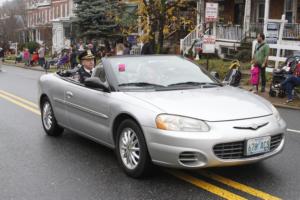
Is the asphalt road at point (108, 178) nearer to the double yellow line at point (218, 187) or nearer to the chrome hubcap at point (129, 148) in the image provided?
the double yellow line at point (218, 187)

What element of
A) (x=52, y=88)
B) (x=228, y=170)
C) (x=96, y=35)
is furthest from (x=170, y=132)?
(x=96, y=35)

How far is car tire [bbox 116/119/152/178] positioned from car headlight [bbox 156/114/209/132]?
336 mm

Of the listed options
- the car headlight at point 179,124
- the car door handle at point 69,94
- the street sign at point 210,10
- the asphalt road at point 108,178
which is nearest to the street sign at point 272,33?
the street sign at point 210,10

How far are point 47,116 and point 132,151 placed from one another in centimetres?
297

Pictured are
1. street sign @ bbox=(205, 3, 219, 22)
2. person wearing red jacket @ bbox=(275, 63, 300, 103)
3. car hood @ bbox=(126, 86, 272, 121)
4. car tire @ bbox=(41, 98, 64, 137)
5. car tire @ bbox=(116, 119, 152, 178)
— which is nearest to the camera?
car hood @ bbox=(126, 86, 272, 121)

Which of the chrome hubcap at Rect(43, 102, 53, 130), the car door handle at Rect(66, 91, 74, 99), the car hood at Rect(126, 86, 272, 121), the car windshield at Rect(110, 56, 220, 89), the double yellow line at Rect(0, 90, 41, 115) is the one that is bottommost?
the double yellow line at Rect(0, 90, 41, 115)

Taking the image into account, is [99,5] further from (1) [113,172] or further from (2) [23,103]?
(1) [113,172]

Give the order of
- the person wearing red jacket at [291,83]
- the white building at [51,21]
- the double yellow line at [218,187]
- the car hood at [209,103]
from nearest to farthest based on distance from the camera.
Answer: the double yellow line at [218,187] < the car hood at [209,103] < the person wearing red jacket at [291,83] < the white building at [51,21]

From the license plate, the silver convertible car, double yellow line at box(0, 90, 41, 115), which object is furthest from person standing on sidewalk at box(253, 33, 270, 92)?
the license plate

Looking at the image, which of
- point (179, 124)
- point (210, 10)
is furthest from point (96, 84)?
point (210, 10)

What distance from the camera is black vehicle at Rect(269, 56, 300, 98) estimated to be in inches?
511

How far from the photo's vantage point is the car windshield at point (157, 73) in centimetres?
621

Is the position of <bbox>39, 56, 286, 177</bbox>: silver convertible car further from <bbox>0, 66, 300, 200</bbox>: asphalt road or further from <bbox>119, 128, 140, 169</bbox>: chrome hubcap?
<bbox>0, 66, 300, 200</bbox>: asphalt road

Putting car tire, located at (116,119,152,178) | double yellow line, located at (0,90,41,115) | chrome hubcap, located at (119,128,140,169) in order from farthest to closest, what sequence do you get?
1. double yellow line, located at (0,90,41,115)
2. chrome hubcap, located at (119,128,140,169)
3. car tire, located at (116,119,152,178)
